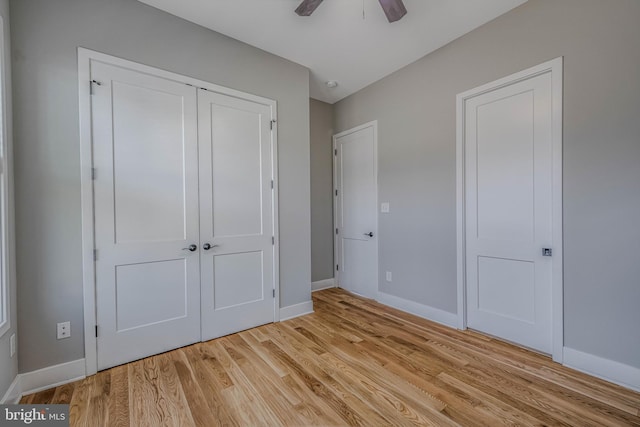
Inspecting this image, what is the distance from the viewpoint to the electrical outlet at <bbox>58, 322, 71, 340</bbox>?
193 cm

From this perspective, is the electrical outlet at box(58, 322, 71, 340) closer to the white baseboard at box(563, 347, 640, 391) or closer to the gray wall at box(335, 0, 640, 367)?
the gray wall at box(335, 0, 640, 367)

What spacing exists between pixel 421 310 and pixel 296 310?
1426 millimetres

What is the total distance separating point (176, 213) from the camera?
238 cm

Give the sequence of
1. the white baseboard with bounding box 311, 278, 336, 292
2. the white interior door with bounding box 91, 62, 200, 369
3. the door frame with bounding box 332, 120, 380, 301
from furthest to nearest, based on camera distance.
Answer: the white baseboard with bounding box 311, 278, 336, 292
the door frame with bounding box 332, 120, 380, 301
the white interior door with bounding box 91, 62, 200, 369

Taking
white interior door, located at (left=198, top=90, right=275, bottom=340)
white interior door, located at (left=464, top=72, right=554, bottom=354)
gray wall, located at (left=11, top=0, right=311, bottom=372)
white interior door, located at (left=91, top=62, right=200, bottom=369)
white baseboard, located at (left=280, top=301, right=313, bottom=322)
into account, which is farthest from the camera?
white baseboard, located at (left=280, top=301, right=313, bottom=322)

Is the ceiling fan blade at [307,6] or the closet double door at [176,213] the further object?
the closet double door at [176,213]

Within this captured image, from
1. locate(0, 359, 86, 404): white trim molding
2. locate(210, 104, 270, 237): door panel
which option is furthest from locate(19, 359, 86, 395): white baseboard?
locate(210, 104, 270, 237): door panel

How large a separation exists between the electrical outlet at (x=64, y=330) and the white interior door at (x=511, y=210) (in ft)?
11.1

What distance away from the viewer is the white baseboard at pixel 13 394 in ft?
5.35

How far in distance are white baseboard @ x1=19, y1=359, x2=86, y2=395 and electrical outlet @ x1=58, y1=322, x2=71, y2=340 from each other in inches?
7.7

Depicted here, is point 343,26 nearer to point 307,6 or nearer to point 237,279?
point 307,6

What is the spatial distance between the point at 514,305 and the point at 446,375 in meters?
0.99

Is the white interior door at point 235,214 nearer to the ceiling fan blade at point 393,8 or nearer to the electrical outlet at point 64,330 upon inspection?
the electrical outlet at point 64,330

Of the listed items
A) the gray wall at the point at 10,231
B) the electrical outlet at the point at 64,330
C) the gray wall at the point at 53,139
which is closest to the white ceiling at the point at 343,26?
the gray wall at the point at 53,139
